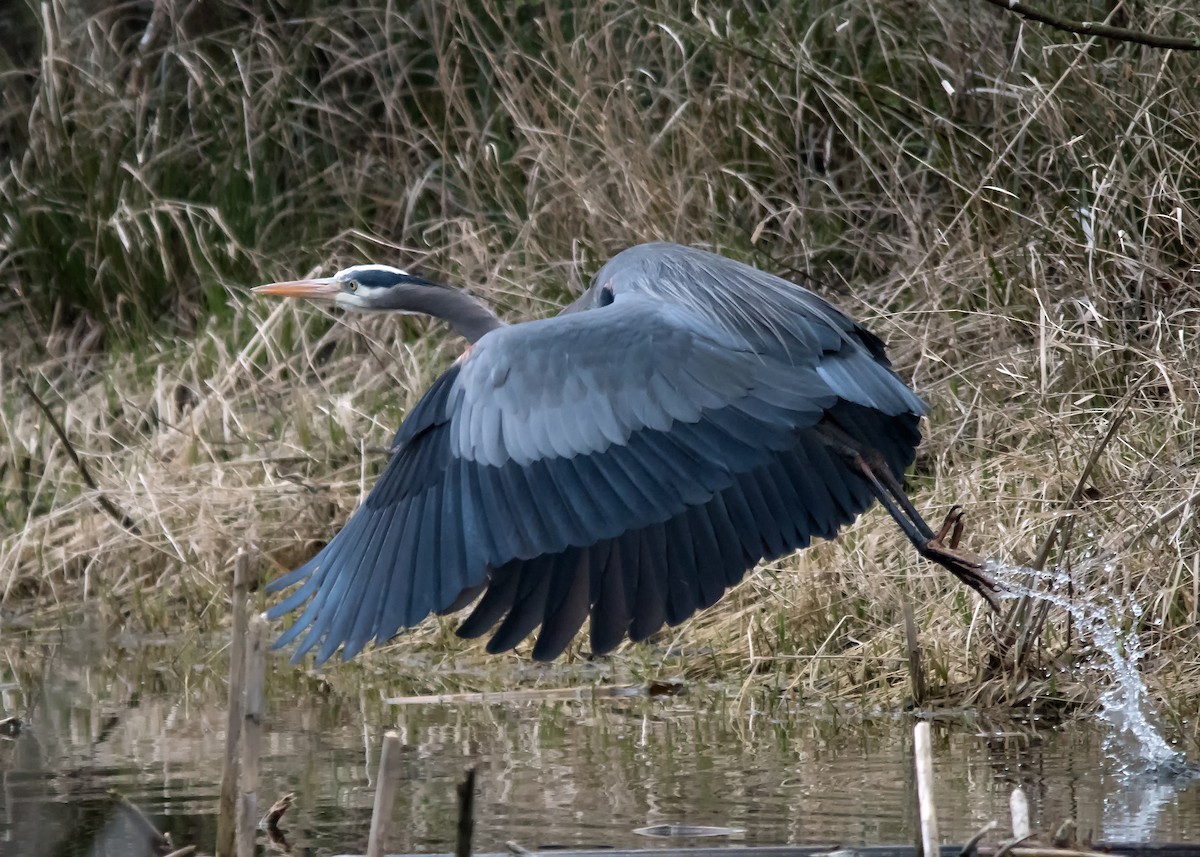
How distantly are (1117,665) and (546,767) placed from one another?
1435 millimetres

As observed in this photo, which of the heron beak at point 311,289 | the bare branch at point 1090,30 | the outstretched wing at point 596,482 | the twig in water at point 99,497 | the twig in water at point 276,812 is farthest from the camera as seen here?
the twig in water at point 99,497

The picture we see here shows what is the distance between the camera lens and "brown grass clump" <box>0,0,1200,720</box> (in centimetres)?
558

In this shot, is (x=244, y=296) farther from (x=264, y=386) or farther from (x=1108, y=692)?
(x=1108, y=692)

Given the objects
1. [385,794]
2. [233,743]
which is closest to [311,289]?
[233,743]

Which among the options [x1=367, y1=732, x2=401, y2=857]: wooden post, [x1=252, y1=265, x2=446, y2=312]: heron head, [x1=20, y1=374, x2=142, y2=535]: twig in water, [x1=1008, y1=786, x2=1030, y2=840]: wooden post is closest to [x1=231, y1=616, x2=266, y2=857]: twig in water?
[x1=367, y1=732, x2=401, y2=857]: wooden post

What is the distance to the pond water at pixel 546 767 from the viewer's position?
366 cm

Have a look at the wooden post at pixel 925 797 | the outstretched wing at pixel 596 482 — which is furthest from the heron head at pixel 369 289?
the wooden post at pixel 925 797

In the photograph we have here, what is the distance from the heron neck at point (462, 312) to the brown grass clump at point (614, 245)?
123cm

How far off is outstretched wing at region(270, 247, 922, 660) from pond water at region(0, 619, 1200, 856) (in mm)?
368

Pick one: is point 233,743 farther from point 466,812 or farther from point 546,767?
point 546,767

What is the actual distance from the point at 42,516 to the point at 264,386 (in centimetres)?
109

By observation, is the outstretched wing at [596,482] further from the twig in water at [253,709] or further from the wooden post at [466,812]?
the wooden post at [466,812]

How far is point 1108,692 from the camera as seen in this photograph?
4.70 metres

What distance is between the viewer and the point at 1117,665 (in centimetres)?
463
